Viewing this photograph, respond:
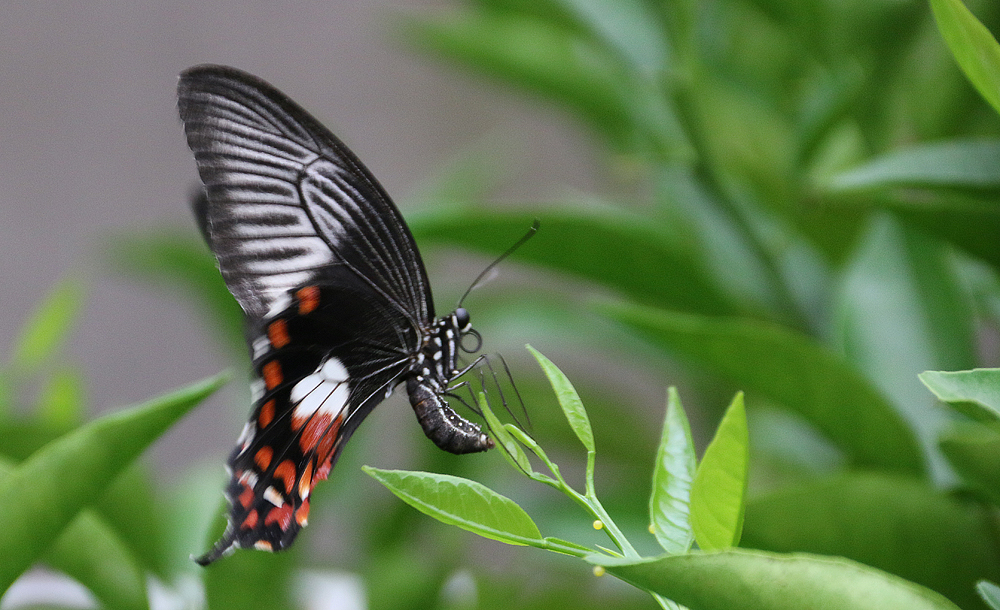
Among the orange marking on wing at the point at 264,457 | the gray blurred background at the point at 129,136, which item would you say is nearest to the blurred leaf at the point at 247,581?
the orange marking on wing at the point at 264,457

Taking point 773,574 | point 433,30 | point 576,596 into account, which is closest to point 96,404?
point 433,30

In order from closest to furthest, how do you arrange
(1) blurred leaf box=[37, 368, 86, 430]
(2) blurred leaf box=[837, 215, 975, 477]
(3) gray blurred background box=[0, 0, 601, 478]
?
(2) blurred leaf box=[837, 215, 975, 477], (1) blurred leaf box=[37, 368, 86, 430], (3) gray blurred background box=[0, 0, 601, 478]

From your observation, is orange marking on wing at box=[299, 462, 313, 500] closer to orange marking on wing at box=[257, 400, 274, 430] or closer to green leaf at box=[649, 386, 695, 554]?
orange marking on wing at box=[257, 400, 274, 430]

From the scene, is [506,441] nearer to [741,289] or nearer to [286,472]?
[286,472]

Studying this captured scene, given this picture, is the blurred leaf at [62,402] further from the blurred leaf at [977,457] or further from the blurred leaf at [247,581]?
the blurred leaf at [977,457]

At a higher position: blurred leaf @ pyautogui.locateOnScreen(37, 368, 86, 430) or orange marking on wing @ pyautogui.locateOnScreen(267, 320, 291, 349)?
orange marking on wing @ pyautogui.locateOnScreen(267, 320, 291, 349)

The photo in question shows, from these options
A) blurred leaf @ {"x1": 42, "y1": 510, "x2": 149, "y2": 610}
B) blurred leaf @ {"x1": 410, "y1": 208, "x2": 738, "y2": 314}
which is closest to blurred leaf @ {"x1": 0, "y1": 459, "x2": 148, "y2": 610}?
blurred leaf @ {"x1": 42, "y1": 510, "x2": 149, "y2": 610}

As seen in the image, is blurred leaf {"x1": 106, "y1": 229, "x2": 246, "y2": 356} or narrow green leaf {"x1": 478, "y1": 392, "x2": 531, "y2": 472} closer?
narrow green leaf {"x1": 478, "y1": 392, "x2": 531, "y2": 472}
